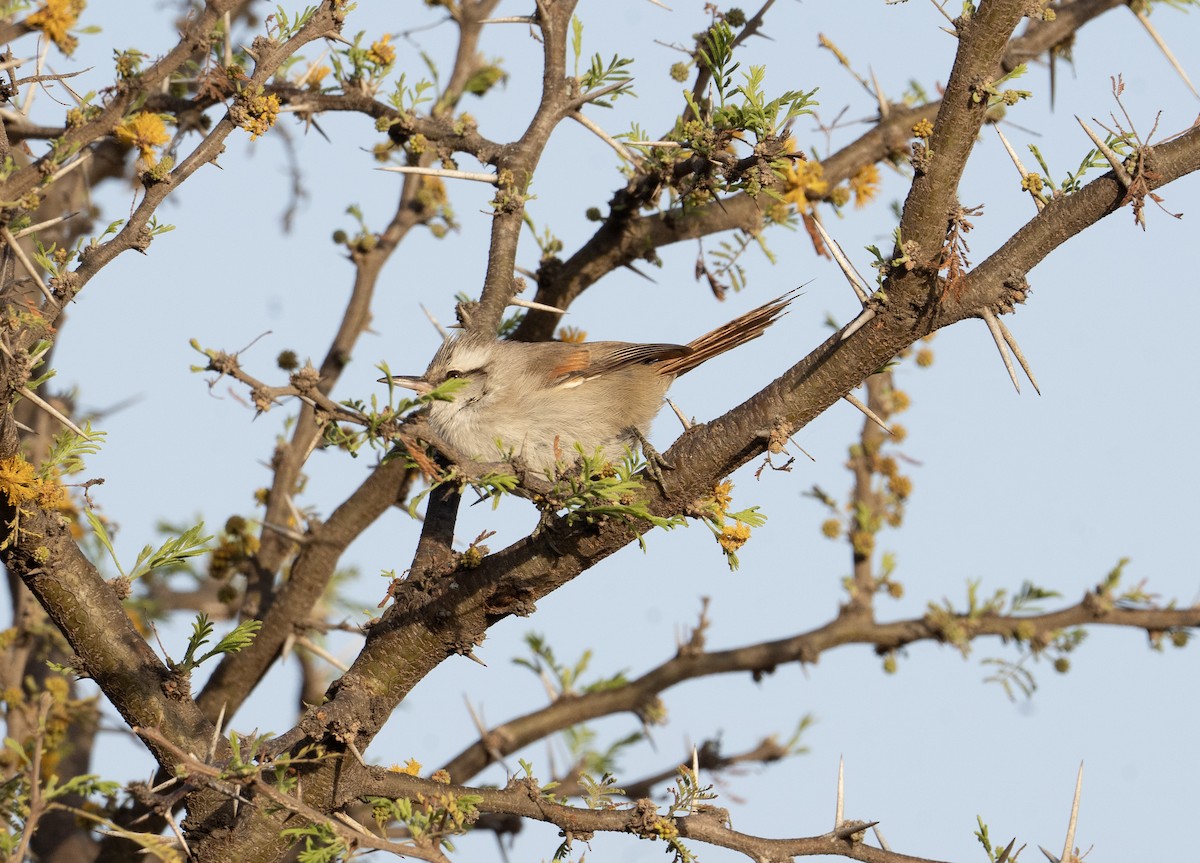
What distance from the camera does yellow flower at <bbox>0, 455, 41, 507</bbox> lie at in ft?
12.4

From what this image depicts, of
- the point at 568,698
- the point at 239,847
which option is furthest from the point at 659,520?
the point at 568,698

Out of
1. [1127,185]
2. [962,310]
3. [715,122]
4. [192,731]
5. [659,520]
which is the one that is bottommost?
[192,731]

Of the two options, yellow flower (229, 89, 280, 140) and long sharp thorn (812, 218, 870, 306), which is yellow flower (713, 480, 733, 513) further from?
yellow flower (229, 89, 280, 140)

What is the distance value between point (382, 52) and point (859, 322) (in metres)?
2.71

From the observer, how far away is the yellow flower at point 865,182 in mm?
6367

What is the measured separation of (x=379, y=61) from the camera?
5.28 meters

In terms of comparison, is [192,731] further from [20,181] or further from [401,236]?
[401,236]

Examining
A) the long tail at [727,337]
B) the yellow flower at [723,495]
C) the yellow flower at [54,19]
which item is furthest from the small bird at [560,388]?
the yellow flower at [54,19]

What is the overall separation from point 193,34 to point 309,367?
1.75 m

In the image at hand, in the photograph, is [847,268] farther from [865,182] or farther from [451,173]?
[865,182]

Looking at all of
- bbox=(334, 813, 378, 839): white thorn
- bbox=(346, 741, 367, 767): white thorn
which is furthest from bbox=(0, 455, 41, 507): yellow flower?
bbox=(334, 813, 378, 839): white thorn

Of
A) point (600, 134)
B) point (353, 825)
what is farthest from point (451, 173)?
point (353, 825)

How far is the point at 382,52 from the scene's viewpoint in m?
5.24

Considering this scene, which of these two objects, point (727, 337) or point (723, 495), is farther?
point (727, 337)
